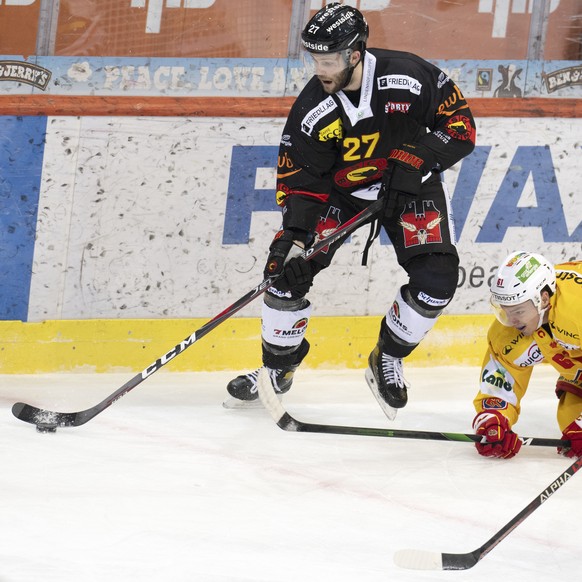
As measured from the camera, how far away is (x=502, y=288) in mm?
3174

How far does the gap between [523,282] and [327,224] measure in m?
0.83

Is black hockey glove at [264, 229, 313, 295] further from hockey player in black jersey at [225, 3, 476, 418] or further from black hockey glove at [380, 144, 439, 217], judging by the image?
black hockey glove at [380, 144, 439, 217]

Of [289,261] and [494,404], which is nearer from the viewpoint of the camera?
[494,404]

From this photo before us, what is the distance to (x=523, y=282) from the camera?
315cm

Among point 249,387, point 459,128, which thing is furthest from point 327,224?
point 249,387

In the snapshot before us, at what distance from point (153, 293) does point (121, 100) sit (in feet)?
2.40

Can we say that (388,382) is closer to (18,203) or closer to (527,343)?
(527,343)

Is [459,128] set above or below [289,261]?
above

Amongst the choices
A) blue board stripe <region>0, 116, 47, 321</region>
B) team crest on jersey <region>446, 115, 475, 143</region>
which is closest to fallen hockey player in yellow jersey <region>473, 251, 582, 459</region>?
team crest on jersey <region>446, 115, 475, 143</region>

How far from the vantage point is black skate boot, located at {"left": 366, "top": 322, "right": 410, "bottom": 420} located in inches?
149

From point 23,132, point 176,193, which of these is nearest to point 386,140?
point 176,193

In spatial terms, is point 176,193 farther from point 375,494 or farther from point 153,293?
point 375,494

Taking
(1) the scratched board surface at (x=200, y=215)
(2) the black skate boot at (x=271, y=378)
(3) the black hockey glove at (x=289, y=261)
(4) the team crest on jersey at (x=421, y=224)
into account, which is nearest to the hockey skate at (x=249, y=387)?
(2) the black skate boot at (x=271, y=378)

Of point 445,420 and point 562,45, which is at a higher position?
point 562,45
